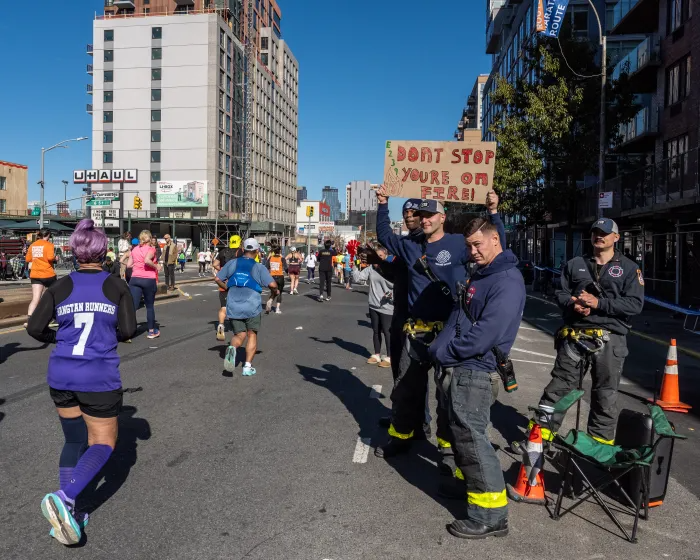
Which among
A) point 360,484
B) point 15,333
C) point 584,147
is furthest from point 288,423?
point 584,147

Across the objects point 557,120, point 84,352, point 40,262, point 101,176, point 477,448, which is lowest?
point 477,448

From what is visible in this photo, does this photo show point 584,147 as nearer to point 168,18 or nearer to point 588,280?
point 588,280

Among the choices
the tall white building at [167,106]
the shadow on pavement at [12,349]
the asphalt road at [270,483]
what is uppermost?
the tall white building at [167,106]

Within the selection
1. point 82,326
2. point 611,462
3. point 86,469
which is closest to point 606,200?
point 611,462

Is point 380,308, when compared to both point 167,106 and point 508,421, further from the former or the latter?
point 167,106

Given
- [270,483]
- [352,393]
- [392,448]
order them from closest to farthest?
[270,483]
[392,448]
[352,393]

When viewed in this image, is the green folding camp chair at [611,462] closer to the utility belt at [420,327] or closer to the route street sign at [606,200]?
the utility belt at [420,327]

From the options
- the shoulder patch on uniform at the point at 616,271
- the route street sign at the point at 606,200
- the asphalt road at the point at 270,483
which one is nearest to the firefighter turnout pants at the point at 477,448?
the asphalt road at the point at 270,483

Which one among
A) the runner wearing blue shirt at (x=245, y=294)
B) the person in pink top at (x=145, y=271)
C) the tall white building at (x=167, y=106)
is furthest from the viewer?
the tall white building at (x=167, y=106)

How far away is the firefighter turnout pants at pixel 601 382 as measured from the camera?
4.80 meters

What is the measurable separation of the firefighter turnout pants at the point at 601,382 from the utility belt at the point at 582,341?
0.10ft

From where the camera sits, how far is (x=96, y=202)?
4666cm

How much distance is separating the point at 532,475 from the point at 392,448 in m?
1.23

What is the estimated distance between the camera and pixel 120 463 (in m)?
4.72
